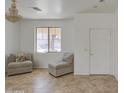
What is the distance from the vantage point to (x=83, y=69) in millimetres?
6113

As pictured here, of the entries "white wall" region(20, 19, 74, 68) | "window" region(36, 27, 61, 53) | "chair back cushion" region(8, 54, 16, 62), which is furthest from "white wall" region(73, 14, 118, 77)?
"chair back cushion" region(8, 54, 16, 62)

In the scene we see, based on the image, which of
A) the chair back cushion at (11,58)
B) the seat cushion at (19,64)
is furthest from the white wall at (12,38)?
the seat cushion at (19,64)

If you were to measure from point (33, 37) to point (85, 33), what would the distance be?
3.04m

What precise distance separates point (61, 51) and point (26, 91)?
3829 millimetres

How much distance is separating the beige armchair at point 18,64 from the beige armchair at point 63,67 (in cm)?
110

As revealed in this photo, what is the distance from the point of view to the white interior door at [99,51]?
6082 millimetres

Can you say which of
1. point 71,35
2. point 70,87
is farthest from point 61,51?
point 70,87

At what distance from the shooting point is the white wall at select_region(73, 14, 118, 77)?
6.00 metres

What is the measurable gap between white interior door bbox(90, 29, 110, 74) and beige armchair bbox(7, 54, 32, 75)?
285 centimetres

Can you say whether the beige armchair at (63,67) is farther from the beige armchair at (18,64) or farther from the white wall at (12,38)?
the white wall at (12,38)

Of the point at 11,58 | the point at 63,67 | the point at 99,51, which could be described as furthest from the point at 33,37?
the point at 99,51

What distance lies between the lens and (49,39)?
310 inches

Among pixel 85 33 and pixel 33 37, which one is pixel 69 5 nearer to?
pixel 85 33
